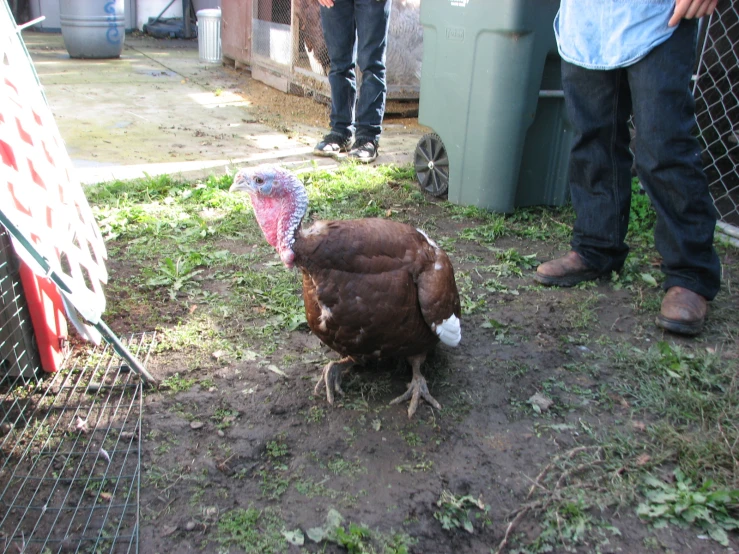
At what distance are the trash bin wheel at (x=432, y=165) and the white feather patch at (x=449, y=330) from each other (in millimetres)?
2196

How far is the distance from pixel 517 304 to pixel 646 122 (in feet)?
3.40

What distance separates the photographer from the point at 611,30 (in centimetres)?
275

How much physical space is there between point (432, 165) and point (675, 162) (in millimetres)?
2023

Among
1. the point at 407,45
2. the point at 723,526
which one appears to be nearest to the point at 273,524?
the point at 723,526

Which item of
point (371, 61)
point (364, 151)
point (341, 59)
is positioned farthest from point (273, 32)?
point (364, 151)

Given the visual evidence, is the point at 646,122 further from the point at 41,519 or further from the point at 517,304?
the point at 41,519

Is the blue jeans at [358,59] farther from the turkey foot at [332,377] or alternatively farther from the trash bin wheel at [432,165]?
the turkey foot at [332,377]

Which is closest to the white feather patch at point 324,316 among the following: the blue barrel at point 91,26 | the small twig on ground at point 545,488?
the small twig on ground at point 545,488

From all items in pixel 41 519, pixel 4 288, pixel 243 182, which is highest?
pixel 243 182

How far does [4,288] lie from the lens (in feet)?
7.59

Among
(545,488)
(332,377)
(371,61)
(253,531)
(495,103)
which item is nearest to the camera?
(253,531)

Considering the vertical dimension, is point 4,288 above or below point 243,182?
below

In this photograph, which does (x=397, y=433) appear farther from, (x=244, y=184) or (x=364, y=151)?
(x=364, y=151)

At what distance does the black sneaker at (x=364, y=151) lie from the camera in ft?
17.0
